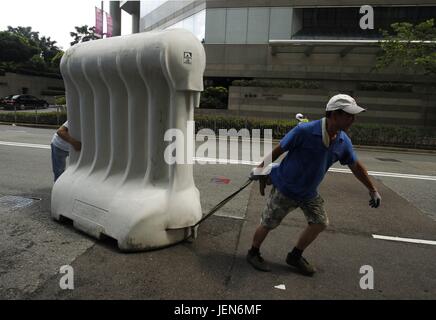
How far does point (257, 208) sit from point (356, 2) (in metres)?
24.9

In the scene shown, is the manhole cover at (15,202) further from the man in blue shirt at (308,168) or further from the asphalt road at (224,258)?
the man in blue shirt at (308,168)

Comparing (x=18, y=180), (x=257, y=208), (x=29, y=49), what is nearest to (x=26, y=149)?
(x=18, y=180)

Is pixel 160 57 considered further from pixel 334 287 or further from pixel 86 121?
pixel 334 287

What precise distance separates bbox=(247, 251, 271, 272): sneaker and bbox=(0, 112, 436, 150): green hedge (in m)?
15.1

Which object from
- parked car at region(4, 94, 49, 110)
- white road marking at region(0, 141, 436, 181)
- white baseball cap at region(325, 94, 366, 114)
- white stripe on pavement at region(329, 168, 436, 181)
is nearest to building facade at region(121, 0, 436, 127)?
white road marking at region(0, 141, 436, 181)

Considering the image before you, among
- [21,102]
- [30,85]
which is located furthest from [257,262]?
[30,85]

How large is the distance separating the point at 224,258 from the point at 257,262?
1.22ft

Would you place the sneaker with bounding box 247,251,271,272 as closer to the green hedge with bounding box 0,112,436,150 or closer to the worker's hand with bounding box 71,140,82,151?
the worker's hand with bounding box 71,140,82,151

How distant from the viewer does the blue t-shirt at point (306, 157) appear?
3.20 metres

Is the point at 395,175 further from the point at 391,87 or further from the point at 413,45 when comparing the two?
the point at 391,87

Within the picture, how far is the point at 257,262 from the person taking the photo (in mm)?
3525

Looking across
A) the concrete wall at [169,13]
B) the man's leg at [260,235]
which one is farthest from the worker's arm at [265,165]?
the concrete wall at [169,13]

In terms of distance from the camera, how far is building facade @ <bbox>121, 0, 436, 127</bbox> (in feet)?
72.7
